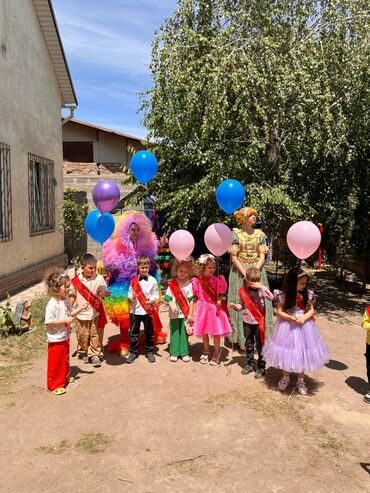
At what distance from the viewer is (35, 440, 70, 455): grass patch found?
10.6 feet

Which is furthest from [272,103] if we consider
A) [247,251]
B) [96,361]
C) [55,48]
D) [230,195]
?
[55,48]

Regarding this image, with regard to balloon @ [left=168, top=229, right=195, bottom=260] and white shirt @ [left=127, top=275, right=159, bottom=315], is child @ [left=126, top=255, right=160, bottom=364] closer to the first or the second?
white shirt @ [left=127, top=275, right=159, bottom=315]

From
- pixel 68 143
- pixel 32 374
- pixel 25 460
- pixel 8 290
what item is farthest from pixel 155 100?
pixel 68 143

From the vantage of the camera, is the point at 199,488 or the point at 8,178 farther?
the point at 8,178

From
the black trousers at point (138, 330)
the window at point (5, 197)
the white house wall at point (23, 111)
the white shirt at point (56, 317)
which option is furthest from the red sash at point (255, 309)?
the window at point (5, 197)

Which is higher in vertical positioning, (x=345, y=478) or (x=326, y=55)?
(x=326, y=55)

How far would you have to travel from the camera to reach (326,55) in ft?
21.8

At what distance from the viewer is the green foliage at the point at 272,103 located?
6445 millimetres

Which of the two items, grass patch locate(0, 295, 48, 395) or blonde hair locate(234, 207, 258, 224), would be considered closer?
grass patch locate(0, 295, 48, 395)

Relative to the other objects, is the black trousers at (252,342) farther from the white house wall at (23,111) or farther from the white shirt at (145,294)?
the white house wall at (23,111)

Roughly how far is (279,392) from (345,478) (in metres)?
1.37

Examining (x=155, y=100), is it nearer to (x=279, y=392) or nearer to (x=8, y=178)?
(x=8, y=178)

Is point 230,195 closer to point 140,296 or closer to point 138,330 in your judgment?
point 140,296

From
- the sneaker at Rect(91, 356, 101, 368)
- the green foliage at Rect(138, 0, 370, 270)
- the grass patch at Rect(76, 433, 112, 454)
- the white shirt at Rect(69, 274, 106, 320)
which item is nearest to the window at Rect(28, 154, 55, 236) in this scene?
the green foliage at Rect(138, 0, 370, 270)
